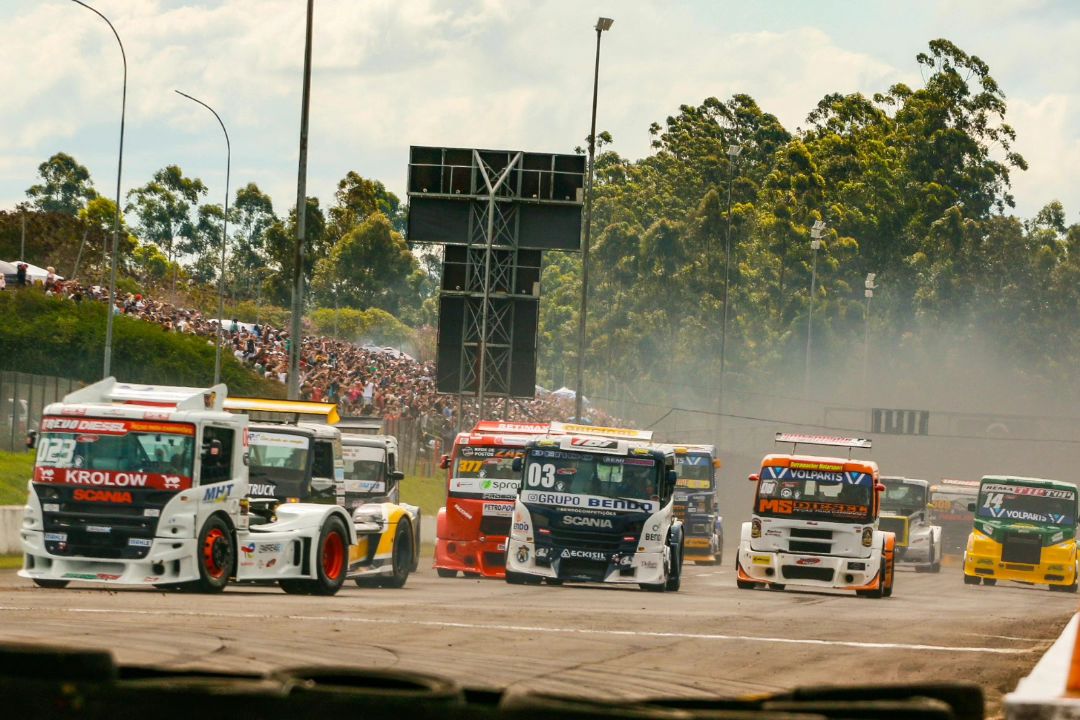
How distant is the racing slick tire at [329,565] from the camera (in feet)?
64.4

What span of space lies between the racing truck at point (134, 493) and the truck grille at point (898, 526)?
26.5m

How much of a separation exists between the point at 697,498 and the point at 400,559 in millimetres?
17575

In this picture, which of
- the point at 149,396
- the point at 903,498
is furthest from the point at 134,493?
the point at 903,498

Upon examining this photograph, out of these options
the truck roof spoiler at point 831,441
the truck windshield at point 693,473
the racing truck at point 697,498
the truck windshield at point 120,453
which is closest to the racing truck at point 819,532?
the truck roof spoiler at point 831,441

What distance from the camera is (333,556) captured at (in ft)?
66.5

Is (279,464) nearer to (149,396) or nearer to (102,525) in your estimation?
(149,396)

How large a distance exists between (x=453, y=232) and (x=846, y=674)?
29617 millimetres

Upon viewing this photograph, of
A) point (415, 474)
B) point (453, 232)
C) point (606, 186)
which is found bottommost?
point (415, 474)

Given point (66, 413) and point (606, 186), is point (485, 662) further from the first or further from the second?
point (606, 186)

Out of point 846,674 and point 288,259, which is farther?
point 288,259

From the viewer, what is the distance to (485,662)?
1212 centimetres

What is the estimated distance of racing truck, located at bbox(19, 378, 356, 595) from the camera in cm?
1781

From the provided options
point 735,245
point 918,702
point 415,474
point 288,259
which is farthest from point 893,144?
point 918,702

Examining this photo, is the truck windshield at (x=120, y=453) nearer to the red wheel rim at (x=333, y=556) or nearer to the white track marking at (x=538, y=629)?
the red wheel rim at (x=333, y=556)
